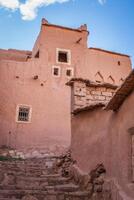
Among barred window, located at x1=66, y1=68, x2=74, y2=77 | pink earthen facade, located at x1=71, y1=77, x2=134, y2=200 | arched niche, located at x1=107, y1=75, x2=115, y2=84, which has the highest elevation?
barred window, located at x1=66, y1=68, x2=74, y2=77

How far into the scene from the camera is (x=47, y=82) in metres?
17.9

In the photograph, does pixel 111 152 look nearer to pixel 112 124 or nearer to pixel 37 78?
pixel 112 124

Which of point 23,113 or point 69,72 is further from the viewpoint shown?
point 69,72

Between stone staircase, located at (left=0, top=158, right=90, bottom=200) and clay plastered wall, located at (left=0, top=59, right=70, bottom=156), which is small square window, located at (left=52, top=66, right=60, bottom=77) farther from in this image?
stone staircase, located at (left=0, top=158, right=90, bottom=200)

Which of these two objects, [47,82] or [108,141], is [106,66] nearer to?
[47,82]

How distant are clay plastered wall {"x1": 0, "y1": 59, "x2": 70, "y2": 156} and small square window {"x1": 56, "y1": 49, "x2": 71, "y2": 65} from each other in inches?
49.9

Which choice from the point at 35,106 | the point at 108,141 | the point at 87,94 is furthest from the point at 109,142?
the point at 35,106

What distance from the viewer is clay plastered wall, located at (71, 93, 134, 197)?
17.8 feet

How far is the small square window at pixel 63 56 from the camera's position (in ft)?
62.3

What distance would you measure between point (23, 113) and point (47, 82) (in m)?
2.55

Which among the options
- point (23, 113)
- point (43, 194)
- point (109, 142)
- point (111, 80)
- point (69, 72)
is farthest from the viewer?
point (111, 80)

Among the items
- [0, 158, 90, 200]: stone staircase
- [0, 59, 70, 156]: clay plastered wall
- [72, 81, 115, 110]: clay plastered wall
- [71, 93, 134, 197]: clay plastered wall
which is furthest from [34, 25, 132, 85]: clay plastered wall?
[0, 158, 90, 200]: stone staircase

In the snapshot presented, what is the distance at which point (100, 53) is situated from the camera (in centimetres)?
2036

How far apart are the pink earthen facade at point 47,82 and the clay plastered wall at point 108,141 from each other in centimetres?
731
